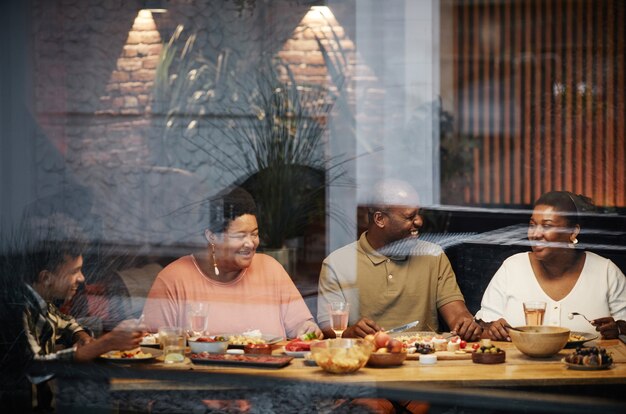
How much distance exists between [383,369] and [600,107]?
374 centimetres

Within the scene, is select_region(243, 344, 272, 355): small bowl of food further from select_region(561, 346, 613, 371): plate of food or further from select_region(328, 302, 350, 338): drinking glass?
select_region(561, 346, 613, 371): plate of food

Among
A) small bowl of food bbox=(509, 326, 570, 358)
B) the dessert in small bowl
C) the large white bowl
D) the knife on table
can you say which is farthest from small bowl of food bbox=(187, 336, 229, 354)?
small bowl of food bbox=(509, 326, 570, 358)

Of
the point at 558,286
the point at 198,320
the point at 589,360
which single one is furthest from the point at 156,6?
the point at 589,360

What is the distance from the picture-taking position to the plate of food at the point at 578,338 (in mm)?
3615

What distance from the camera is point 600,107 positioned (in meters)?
6.41

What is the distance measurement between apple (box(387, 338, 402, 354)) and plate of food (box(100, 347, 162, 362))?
32.5 inches

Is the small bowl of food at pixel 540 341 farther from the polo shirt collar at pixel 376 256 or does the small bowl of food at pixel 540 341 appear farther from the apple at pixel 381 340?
the polo shirt collar at pixel 376 256

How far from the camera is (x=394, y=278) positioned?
4449 mm

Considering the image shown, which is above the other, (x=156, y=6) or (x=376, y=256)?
(x=156, y=6)

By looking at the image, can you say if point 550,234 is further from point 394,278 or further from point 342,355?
point 342,355

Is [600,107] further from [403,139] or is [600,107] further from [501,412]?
[501,412]

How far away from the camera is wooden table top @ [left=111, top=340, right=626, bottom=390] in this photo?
320 cm

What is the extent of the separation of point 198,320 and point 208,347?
182mm

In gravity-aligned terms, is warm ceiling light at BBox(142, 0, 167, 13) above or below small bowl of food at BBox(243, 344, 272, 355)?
above
